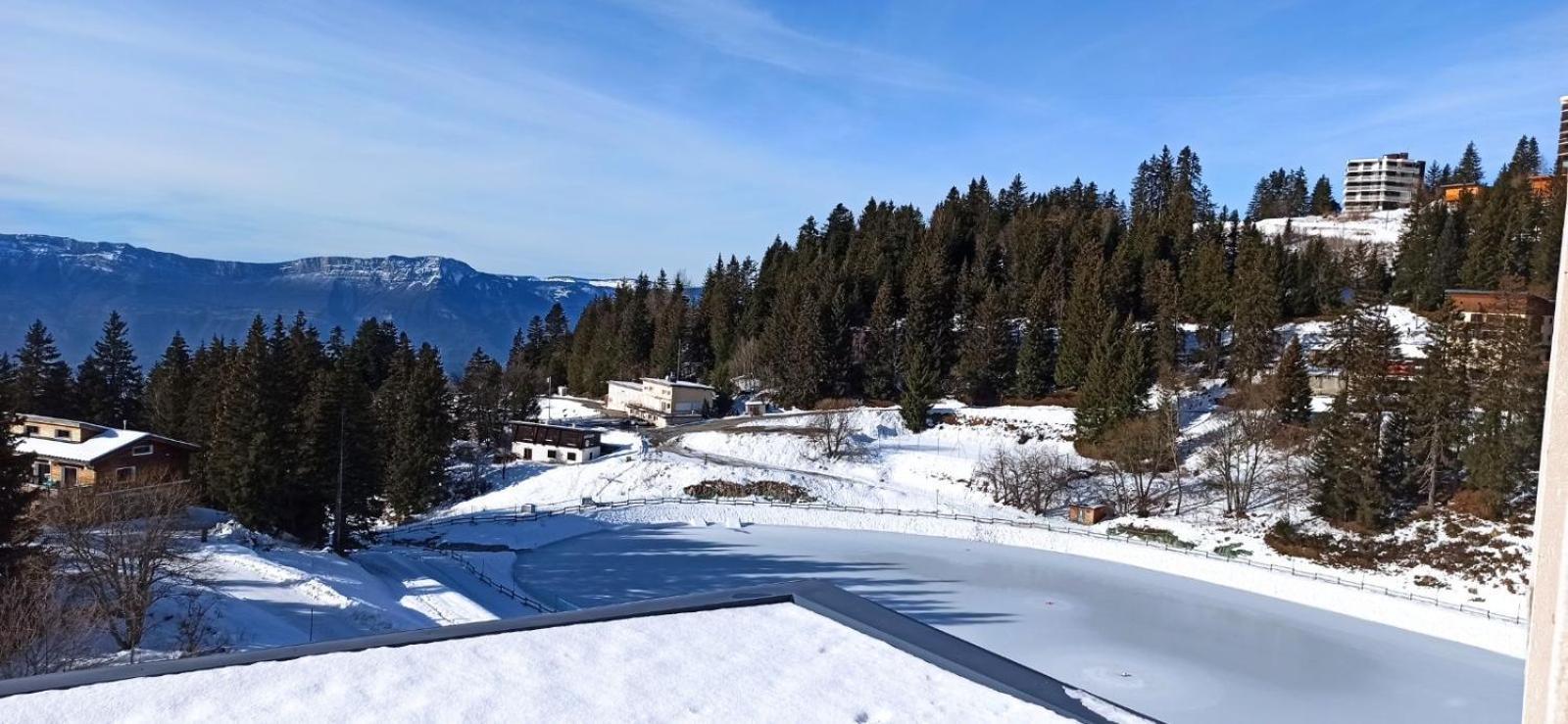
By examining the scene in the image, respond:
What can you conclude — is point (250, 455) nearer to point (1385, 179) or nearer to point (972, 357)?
point (972, 357)

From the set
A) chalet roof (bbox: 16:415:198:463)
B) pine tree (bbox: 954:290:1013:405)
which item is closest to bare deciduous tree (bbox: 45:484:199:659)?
chalet roof (bbox: 16:415:198:463)

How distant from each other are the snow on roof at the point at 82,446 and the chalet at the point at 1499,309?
145ft

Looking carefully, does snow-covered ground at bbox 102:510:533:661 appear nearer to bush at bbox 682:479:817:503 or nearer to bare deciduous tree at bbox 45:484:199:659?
bare deciduous tree at bbox 45:484:199:659

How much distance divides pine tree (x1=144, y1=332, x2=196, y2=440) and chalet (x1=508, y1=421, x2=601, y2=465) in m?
12.6

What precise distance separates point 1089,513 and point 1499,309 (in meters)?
18.8

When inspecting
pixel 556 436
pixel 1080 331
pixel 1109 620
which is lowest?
pixel 1109 620

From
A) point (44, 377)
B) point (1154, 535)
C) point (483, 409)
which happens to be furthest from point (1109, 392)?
point (44, 377)

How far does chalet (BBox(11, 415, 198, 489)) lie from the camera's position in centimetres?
2619

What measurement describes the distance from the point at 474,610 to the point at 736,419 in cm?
2767

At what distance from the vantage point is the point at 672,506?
30562mm

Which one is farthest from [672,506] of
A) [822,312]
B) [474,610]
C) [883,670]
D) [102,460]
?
[883,670]

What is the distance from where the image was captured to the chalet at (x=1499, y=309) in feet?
103

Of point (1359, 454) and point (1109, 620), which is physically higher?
point (1359, 454)

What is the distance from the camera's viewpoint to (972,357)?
1719 inches
